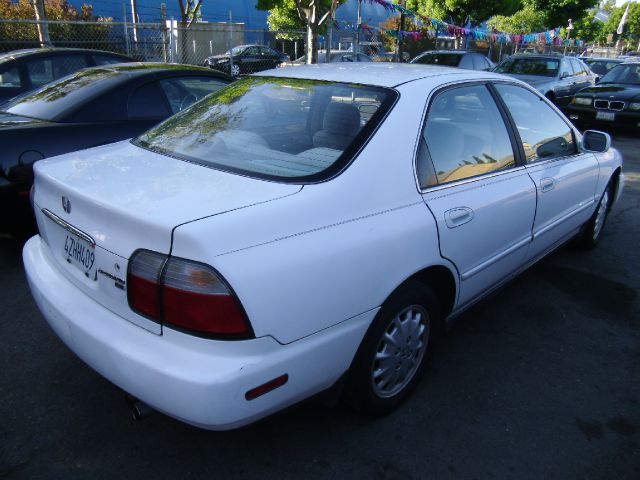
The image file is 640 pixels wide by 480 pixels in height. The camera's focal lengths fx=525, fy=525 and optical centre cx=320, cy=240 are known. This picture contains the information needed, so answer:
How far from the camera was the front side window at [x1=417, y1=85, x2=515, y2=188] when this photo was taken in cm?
258

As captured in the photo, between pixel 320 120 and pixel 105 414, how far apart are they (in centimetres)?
177

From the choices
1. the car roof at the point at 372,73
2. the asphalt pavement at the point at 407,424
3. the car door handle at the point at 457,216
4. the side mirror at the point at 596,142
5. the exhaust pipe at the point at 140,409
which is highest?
the car roof at the point at 372,73

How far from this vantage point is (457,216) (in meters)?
2.56

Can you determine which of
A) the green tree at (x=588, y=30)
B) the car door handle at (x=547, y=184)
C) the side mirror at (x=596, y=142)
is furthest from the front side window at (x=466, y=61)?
the green tree at (x=588, y=30)

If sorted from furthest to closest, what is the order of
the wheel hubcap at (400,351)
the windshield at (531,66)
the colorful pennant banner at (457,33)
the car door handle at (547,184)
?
the colorful pennant banner at (457,33)
the windshield at (531,66)
the car door handle at (547,184)
the wheel hubcap at (400,351)

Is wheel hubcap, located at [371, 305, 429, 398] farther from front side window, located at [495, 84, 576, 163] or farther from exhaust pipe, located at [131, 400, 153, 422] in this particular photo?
front side window, located at [495, 84, 576, 163]

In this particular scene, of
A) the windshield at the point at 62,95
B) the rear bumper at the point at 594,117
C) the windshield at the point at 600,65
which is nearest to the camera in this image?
the windshield at the point at 62,95

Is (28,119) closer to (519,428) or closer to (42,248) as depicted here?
(42,248)

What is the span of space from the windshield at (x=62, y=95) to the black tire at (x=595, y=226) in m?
4.36

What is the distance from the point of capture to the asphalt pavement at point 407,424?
226 centimetres

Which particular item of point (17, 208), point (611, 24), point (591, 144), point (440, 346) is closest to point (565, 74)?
point (591, 144)

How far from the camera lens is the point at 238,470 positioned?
222 centimetres

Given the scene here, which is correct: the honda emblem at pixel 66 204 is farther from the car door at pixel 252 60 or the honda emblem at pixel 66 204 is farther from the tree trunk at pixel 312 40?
the car door at pixel 252 60

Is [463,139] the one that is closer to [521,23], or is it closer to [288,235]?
[288,235]
